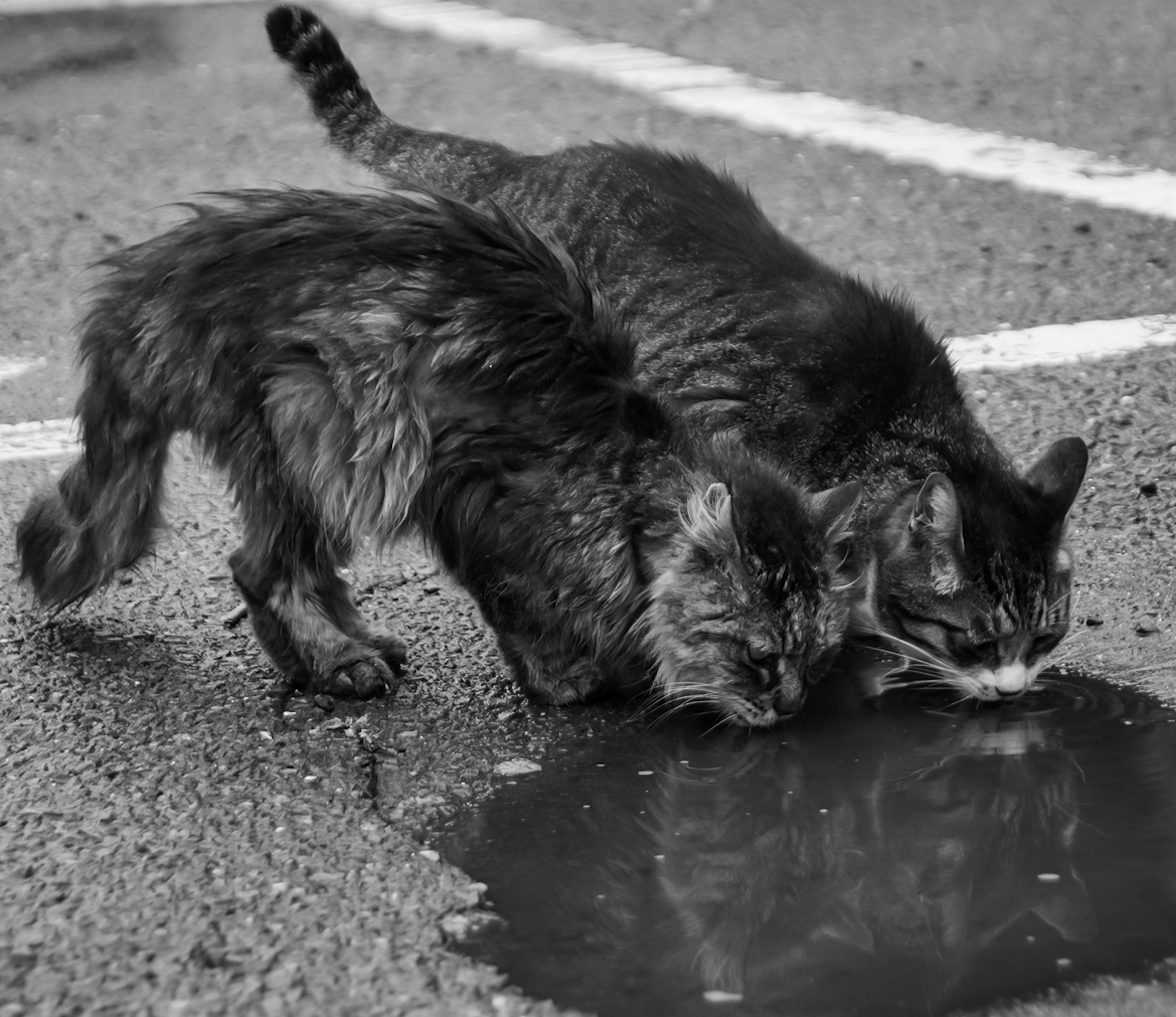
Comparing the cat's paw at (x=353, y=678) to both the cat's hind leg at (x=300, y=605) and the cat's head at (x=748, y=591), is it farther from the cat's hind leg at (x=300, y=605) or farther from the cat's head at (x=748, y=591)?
the cat's head at (x=748, y=591)

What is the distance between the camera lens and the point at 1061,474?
→ 4211 millimetres

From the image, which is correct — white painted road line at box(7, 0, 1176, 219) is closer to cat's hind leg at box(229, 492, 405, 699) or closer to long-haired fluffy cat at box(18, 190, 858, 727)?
long-haired fluffy cat at box(18, 190, 858, 727)

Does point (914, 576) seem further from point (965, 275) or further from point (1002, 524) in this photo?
point (965, 275)

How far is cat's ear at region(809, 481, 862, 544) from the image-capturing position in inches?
158

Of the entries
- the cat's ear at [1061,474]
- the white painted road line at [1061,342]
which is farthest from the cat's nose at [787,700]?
the white painted road line at [1061,342]

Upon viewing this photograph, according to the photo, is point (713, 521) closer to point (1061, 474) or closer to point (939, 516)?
point (939, 516)

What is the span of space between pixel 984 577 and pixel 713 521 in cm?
72

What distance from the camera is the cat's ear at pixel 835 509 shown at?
13.2 feet

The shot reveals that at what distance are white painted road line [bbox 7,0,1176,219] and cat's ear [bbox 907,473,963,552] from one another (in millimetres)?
3810

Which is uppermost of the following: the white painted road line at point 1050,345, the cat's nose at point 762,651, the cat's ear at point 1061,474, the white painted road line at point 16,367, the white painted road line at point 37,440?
the cat's ear at point 1061,474

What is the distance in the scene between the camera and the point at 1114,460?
5.21 meters

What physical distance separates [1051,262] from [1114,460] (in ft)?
6.12

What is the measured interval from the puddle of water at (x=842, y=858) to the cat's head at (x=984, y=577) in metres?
0.12

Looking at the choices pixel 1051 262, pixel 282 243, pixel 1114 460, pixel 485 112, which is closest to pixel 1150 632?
pixel 1114 460
